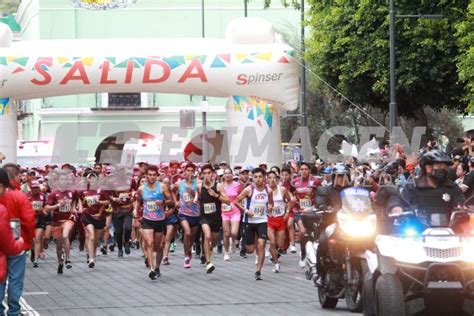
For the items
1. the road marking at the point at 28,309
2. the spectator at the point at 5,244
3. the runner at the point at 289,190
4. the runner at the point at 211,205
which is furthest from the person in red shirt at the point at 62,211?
the spectator at the point at 5,244

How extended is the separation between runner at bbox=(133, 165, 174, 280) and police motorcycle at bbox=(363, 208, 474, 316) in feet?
27.2

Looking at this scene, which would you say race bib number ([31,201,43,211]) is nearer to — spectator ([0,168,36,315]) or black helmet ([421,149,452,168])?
spectator ([0,168,36,315])

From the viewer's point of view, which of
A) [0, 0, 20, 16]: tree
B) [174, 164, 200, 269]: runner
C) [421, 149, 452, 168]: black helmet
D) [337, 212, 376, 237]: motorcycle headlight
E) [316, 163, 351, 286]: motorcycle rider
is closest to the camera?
[421, 149, 452, 168]: black helmet

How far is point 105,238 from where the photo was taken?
25.5m

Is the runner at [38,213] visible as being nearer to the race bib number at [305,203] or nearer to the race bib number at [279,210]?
the race bib number at [279,210]

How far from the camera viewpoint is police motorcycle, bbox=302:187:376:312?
13531 millimetres

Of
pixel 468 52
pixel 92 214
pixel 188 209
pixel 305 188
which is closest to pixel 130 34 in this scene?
pixel 468 52

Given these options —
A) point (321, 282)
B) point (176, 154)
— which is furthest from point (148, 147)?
point (321, 282)

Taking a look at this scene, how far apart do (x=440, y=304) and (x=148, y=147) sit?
1223 inches

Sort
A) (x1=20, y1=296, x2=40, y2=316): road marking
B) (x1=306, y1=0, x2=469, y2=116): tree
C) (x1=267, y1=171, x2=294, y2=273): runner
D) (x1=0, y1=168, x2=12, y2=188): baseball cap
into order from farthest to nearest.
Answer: (x1=306, y1=0, x2=469, y2=116): tree, (x1=267, y1=171, x2=294, y2=273): runner, (x1=20, y1=296, x2=40, y2=316): road marking, (x1=0, y1=168, x2=12, y2=188): baseball cap

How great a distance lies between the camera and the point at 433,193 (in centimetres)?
1202

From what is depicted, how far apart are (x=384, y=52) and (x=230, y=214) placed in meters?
13.3

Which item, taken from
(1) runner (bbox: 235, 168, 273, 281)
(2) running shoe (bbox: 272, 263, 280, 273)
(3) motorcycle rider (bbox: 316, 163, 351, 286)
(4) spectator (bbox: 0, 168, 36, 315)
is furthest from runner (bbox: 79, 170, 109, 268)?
(4) spectator (bbox: 0, 168, 36, 315)

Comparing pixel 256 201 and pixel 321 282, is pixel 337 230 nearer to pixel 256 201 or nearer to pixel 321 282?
pixel 321 282
